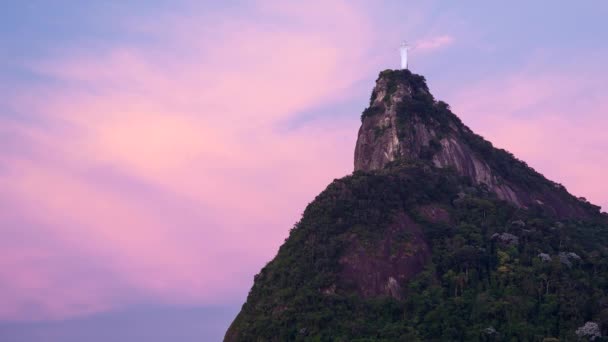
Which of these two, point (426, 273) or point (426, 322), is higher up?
point (426, 273)

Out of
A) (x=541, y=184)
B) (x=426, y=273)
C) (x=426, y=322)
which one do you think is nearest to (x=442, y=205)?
(x=426, y=273)

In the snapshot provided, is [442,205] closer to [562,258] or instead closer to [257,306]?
[562,258]

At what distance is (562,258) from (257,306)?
29.9 m

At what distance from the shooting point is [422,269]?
92.9 metres

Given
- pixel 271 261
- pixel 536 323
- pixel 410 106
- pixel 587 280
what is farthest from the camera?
pixel 410 106

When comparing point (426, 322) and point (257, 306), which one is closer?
point (426, 322)

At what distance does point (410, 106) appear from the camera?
123m

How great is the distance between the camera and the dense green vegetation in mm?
82812

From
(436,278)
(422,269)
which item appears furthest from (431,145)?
(436,278)

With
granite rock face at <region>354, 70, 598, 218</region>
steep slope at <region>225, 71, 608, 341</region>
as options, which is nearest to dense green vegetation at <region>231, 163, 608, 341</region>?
steep slope at <region>225, 71, 608, 341</region>

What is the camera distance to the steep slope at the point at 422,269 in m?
83.1

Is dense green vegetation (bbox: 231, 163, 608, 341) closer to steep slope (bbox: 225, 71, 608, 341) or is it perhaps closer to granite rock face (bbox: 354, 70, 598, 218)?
steep slope (bbox: 225, 71, 608, 341)

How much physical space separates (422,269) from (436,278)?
214 centimetres

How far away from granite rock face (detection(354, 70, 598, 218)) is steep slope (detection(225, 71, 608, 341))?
1.19m
